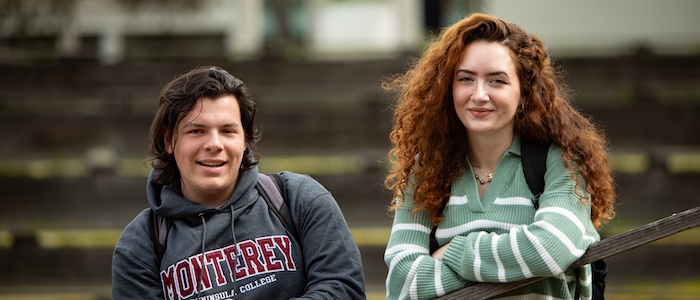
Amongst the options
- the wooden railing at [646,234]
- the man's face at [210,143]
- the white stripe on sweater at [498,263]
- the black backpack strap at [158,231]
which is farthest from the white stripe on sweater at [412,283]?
the black backpack strap at [158,231]

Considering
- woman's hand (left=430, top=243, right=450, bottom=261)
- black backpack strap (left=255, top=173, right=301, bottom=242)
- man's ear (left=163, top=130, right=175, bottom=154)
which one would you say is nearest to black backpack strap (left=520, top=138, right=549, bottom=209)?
woman's hand (left=430, top=243, right=450, bottom=261)

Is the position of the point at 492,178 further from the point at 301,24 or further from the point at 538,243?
the point at 301,24

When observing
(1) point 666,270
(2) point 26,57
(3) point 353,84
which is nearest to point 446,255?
(1) point 666,270

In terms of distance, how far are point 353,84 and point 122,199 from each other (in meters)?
2.22

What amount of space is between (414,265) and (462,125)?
426 millimetres

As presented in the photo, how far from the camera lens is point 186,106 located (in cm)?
262

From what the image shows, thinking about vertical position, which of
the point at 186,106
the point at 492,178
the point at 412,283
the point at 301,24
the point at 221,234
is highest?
the point at 301,24

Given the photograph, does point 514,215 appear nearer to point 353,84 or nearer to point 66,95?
point 353,84

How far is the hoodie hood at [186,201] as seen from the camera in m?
2.67

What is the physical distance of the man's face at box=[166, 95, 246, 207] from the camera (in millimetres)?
2609

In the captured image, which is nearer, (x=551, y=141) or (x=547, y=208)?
(x=547, y=208)

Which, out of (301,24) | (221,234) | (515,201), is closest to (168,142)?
(221,234)

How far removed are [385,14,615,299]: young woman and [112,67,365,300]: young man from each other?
7.8 inches

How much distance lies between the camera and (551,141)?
8.34 ft
